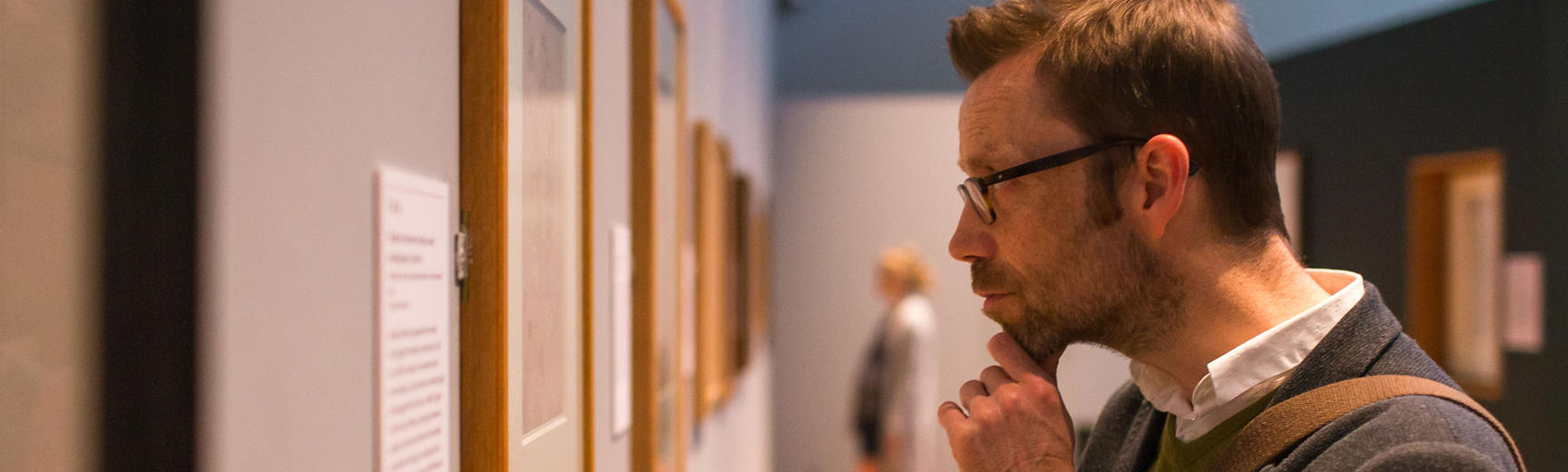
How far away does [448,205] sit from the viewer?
1713 millimetres

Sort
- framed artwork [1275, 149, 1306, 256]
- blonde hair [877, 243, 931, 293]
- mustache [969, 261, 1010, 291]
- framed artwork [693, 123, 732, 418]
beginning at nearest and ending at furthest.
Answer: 1. mustache [969, 261, 1010, 291]
2. framed artwork [693, 123, 732, 418]
3. blonde hair [877, 243, 931, 293]
4. framed artwork [1275, 149, 1306, 256]

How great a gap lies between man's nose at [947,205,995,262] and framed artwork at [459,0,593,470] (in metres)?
0.74

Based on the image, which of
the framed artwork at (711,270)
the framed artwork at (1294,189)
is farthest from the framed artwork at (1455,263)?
the framed artwork at (711,270)

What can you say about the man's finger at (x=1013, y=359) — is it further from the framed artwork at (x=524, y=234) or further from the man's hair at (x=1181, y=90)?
the framed artwork at (x=524, y=234)

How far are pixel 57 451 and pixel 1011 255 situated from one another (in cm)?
143

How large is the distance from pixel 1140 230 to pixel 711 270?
4127 millimetres

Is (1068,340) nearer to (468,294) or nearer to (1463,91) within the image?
(468,294)

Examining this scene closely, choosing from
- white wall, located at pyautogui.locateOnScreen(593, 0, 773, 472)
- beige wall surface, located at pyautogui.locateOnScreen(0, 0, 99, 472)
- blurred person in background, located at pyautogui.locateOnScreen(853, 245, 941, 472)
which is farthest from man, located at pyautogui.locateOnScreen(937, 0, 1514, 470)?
blurred person in background, located at pyautogui.locateOnScreen(853, 245, 941, 472)

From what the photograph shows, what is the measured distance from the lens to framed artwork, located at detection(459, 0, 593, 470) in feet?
5.87

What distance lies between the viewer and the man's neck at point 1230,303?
189 centimetres

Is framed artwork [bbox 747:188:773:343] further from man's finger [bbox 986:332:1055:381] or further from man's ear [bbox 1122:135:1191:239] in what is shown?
man's ear [bbox 1122:135:1191:239]

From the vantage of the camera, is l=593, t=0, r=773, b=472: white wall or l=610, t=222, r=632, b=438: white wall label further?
l=610, t=222, r=632, b=438: white wall label

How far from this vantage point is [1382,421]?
61.1 inches

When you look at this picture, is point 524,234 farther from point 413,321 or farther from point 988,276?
point 988,276
